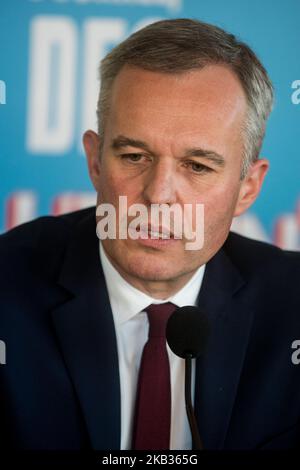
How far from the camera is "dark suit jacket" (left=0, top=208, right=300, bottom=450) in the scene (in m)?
1.04

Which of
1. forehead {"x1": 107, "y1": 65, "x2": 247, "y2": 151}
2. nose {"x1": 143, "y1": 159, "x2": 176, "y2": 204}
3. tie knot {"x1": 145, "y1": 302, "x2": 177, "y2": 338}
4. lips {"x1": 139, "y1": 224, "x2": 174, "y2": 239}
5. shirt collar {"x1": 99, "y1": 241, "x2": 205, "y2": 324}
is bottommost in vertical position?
tie knot {"x1": 145, "y1": 302, "x2": 177, "y2": 338}

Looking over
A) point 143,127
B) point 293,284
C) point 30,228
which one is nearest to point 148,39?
point 143,127

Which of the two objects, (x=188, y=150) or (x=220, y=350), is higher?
(x=188, y=150)

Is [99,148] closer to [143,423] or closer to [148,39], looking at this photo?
[148,39]

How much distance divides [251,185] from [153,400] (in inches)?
17.5

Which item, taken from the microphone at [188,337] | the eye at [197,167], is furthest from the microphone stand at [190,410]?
the eye at [197,167]

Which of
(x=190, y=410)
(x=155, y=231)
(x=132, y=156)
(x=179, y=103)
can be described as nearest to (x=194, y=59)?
(x=179, y=103)

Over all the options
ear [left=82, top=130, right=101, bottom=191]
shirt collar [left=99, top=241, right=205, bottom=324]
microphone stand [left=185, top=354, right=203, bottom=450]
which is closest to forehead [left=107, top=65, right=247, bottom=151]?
ear [left=82, top=130, right=101, bottom=191]

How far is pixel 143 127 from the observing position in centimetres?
102

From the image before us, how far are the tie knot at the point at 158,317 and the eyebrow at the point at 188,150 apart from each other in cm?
26

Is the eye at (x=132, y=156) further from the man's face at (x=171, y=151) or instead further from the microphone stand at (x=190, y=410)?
the microphone stand at (x=190, y=410)

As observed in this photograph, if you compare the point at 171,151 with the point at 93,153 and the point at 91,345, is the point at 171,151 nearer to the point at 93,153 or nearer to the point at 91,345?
the point at 93,153

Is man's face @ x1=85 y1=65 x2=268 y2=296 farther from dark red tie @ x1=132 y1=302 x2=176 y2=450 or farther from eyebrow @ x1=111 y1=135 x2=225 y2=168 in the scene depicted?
dark red tie @ x1=132 y1=302 x2=176 y2=450

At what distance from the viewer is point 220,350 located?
1106mm
